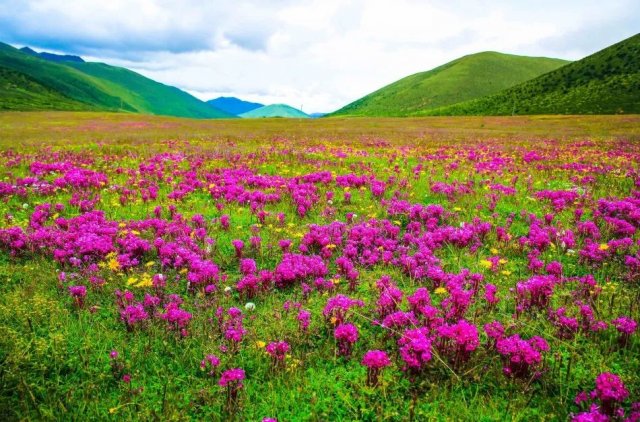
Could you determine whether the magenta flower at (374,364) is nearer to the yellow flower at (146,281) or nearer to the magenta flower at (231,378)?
the magenta flower at (231,378)

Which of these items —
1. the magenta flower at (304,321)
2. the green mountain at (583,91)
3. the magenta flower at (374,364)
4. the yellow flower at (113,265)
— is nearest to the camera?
the magenta flower at (374,364)

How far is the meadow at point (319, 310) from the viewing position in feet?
12.3

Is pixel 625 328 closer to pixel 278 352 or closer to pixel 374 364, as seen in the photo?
pixel 374 364

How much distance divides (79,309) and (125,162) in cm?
1397

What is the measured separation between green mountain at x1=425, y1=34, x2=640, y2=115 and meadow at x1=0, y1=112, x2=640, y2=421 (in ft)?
398

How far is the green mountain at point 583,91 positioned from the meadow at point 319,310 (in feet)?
398

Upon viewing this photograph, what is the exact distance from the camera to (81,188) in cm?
1181

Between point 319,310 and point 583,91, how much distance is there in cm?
14983

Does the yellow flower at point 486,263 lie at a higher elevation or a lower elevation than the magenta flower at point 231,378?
higher

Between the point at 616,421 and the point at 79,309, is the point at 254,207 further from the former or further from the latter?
the point at 616,421

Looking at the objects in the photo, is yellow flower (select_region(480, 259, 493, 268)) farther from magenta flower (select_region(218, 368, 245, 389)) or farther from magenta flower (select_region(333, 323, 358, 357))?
magenta flower (select_region(218, 368, 245, 389))

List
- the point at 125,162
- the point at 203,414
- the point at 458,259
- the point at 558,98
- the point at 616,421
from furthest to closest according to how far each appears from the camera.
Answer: the point at 558,98
the point at 125,162
the point at 458,259
the point at 203,414
the point at 616,421

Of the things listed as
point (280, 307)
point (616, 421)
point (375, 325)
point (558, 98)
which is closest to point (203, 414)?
point (280, 307)

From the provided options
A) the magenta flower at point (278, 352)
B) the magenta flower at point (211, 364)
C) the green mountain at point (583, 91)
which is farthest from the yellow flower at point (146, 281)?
the green mountain at point (583, 91)
